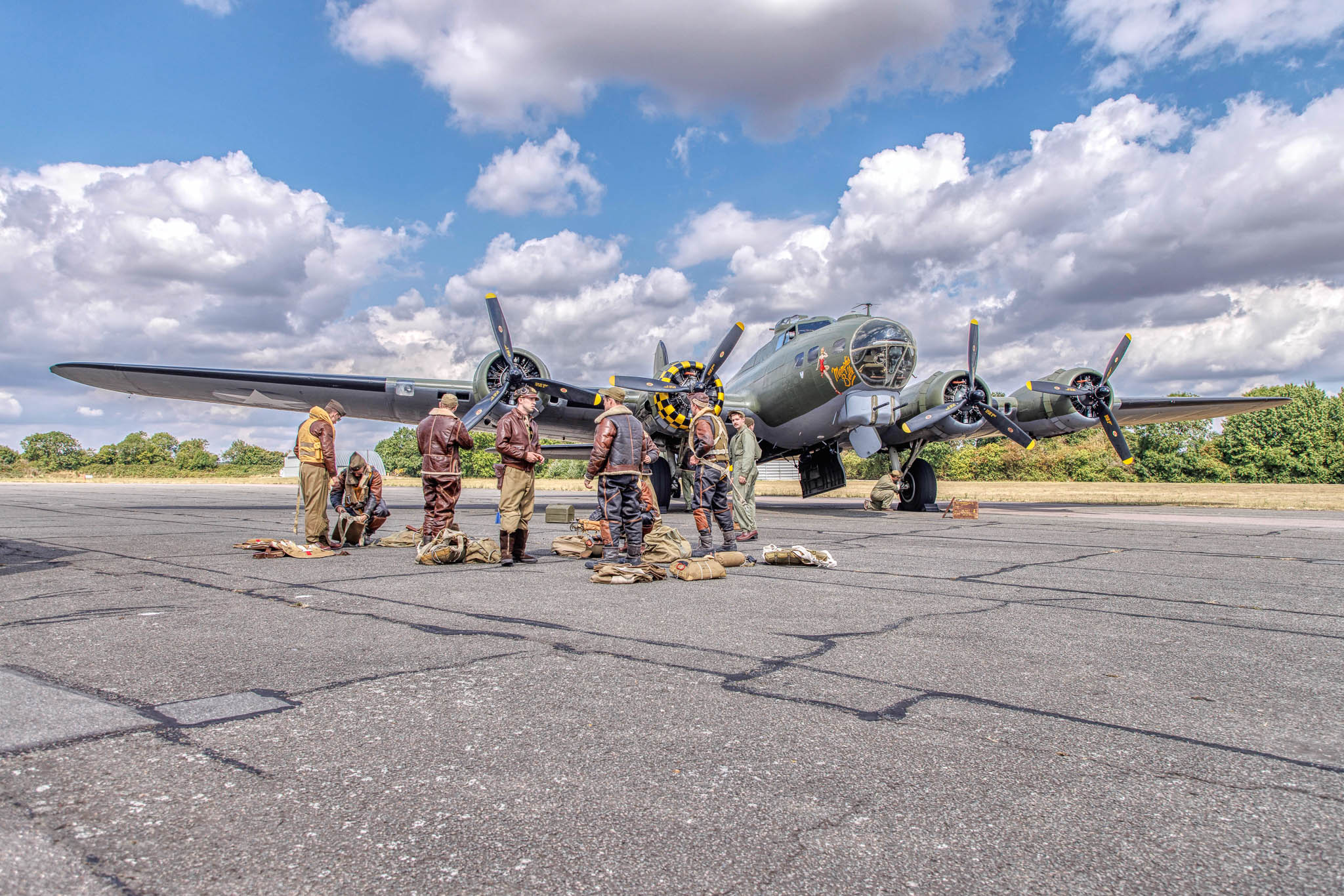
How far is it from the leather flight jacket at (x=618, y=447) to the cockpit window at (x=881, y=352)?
930 centimetres

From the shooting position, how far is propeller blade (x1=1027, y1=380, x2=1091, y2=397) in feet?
64.3

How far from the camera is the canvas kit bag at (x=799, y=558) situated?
8844 mm

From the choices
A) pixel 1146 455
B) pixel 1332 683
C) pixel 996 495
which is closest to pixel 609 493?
pixel 1332 683

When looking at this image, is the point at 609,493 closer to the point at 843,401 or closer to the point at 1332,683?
the point at 1332,683

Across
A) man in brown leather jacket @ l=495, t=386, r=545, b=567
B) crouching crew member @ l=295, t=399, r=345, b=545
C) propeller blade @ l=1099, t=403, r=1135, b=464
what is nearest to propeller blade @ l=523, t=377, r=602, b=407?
crouching crew member @ l=295, t=399, r=345, b=545

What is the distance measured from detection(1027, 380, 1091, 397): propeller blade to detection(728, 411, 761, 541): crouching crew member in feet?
35.1

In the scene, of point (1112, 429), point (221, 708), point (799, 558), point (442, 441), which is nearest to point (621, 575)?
point (799, 558)

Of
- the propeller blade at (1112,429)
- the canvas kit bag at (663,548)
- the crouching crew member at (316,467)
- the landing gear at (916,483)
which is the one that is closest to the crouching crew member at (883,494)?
the landing gear at (916,483)

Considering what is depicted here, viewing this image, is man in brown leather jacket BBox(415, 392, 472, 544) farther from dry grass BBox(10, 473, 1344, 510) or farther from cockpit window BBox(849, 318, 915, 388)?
dry grass BBox(10, 473, 1344, 510)

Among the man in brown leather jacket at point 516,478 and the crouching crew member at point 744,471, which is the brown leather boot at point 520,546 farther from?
the crouching crew member at point 744,471

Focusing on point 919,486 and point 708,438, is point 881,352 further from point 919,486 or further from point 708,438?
point 708,438

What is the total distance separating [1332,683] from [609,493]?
6.27 m

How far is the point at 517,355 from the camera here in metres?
17.7

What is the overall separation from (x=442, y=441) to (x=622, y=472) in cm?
284
